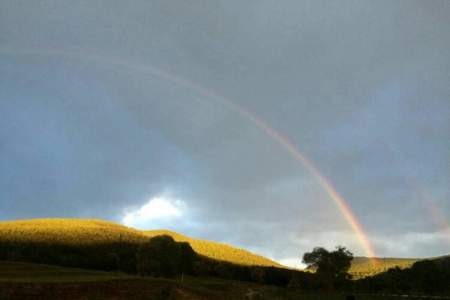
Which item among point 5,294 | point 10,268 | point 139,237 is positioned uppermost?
point 139,237

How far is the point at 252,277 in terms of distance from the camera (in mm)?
169500

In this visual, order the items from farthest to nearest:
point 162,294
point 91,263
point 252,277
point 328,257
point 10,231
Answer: point 252,277, point 10,231, point 91,263, point 328,257, point 162,294

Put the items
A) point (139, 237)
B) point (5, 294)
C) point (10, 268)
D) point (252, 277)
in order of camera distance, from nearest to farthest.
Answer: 1. point (5, 294)
2. point (10, 268)
3. point (252, 277)
4. point (139, 237)

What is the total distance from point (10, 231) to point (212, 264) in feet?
229

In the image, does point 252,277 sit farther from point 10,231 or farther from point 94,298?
point 94,298

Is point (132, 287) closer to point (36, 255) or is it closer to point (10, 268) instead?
point (10, 268)

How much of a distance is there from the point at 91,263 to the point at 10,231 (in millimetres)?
30704

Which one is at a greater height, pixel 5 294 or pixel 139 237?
pixel 139 237

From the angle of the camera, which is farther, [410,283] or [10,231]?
[10,231]

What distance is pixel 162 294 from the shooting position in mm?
61500

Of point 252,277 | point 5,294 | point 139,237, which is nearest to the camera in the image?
point 5,294

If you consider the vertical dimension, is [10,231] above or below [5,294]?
above

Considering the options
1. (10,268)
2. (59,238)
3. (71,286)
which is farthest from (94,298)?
(59,238)

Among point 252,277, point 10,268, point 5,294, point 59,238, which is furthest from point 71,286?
point 252,277
